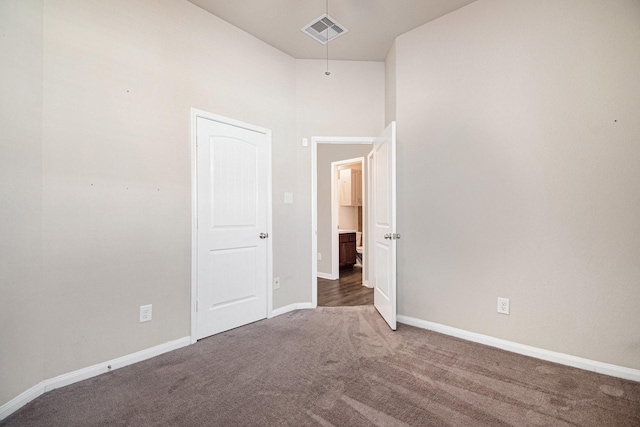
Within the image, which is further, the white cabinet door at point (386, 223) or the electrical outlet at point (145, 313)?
the white cabinet door at point (386, 223)

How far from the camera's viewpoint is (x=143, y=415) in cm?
170

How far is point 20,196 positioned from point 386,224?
2.80 meters

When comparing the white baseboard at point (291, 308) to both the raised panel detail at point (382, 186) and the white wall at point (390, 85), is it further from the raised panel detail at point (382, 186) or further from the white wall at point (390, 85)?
the white wall at point (390, 85)

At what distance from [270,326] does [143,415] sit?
1458 millimetres

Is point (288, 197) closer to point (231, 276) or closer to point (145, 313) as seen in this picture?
point (231, 276)

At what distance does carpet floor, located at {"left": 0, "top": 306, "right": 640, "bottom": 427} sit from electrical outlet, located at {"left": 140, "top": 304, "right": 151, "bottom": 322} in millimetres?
318

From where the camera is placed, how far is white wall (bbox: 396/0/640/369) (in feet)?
6.94

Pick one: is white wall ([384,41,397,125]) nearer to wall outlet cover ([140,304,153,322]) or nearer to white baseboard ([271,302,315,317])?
white baseboard ([271,302,315,317])

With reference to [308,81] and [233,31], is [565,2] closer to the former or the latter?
[308,81]

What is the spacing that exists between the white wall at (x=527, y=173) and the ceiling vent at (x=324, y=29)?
68 cm

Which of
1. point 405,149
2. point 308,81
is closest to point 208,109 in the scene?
point 308,81

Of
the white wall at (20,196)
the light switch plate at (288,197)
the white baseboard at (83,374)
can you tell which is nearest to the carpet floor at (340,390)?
the white baseboard at (83,374)

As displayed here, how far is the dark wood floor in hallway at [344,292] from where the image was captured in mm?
3932

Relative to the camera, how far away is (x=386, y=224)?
314cm
